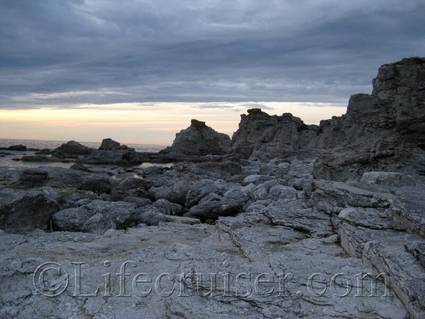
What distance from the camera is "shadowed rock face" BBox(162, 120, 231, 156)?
7240 centimetres

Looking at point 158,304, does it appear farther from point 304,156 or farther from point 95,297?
point 304,156

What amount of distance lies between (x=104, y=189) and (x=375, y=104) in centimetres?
1273

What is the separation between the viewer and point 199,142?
73438mm

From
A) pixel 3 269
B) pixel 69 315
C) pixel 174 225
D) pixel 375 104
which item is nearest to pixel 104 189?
pixel 174 225

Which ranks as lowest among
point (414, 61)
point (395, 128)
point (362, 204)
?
point (362, 204)

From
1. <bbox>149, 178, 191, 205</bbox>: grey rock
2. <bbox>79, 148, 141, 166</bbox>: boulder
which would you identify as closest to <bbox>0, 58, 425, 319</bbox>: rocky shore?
<bbox>149, 178, 191, 205</bbox>: grey rock

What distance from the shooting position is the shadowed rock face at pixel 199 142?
238ft

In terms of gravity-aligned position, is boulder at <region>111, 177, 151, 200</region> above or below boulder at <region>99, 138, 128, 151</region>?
below

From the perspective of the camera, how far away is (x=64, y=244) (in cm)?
933

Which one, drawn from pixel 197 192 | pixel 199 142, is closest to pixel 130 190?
pixel 197 192

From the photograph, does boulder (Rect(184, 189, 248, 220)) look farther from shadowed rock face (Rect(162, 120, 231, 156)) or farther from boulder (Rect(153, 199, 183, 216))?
shadowed rock face (Rect(162, 120, 231, 156))

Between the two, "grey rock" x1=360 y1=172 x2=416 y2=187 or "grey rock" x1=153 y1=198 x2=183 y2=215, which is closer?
"grey rock" x1=360 y1=172 x2=416 y2=187

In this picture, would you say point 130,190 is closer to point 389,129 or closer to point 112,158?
point 389,129

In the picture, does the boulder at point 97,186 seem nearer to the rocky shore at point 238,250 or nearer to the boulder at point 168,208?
the rocky shore at point 238,250
